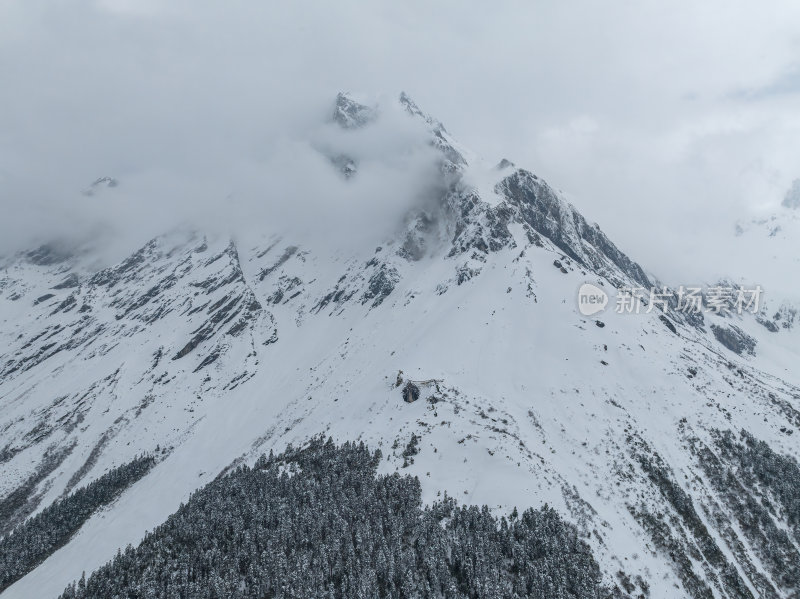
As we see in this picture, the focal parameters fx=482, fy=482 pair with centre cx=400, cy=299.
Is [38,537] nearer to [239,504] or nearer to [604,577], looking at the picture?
[239,504]

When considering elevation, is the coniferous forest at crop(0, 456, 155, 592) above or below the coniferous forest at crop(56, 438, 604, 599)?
below

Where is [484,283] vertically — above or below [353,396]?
above

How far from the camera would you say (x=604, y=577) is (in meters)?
74.2

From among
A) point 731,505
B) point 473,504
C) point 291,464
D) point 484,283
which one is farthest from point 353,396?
point 731,505

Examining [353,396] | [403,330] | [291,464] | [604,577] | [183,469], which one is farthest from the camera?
[403,330]

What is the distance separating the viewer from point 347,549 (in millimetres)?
81438

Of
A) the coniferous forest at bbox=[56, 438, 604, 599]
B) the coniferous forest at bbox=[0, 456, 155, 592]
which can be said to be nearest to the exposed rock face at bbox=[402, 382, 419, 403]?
the coniferous forest at bbox=[56, 438, 604, 599]

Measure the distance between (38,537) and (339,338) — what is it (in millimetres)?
109722

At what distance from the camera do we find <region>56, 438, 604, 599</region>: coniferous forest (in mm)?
73062
